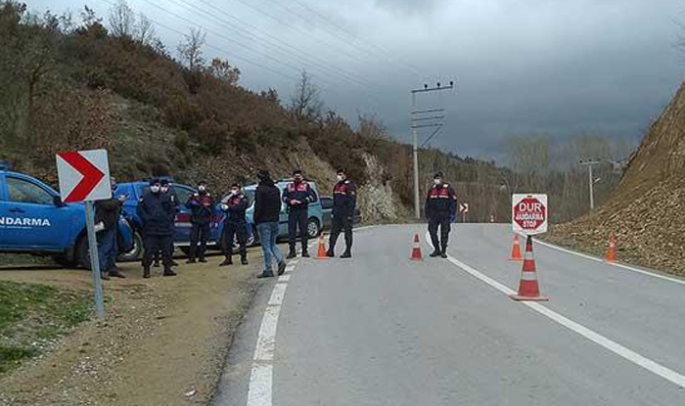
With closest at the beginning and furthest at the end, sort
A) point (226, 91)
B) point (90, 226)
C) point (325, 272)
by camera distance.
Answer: point (90, 226) < point (325, 272) < point (226, 91)

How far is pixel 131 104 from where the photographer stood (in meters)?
37.2

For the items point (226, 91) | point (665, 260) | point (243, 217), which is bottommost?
point (665, 260)

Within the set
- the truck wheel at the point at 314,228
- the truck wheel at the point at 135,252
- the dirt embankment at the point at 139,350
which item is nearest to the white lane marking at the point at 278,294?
the dirt embankment at the point at 139,350

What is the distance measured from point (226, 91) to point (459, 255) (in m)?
33.8

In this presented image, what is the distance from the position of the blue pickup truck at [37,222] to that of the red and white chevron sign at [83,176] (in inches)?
163

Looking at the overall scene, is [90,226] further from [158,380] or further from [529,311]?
[529,311]

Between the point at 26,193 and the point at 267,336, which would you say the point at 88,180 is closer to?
the point at 267,336

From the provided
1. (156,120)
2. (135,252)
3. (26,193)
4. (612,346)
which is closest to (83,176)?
(26,193)

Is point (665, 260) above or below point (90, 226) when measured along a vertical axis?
below

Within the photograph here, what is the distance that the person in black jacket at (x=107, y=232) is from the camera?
13227 mm

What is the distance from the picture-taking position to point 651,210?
23.5 m

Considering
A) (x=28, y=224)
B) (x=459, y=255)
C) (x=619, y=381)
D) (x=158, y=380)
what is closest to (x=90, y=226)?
(x=158, y=380)

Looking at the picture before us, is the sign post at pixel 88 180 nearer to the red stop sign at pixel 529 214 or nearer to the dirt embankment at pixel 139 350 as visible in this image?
the dirt embankment at pixel 139 350

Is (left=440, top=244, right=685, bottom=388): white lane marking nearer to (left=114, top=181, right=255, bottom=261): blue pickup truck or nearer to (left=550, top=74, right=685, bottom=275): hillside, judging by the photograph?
(left=550, top=74, right=685, bottom=275): hillside
